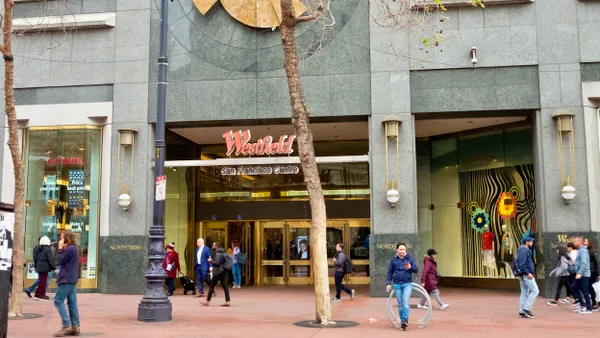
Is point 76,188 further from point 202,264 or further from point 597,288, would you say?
point 597,288

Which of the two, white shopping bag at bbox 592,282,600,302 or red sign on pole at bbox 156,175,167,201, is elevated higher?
red sign on pole at bbox 156,175,167,201

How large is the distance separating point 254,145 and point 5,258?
11552 millimetres

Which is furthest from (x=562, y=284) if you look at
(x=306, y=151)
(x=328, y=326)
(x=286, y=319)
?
(x=306, y=151)

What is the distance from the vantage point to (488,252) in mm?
21734

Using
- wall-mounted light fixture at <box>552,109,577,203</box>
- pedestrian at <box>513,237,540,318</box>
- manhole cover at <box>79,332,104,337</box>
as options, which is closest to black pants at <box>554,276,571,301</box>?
wall-mounted light fixture at <box>552,109,577,203</box>

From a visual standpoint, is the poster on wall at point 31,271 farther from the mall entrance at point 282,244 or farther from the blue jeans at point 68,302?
the blue jeans at point 68,302

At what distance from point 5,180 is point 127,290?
5489mm

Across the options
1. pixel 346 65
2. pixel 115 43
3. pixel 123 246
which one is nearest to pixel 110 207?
pixel 123 246

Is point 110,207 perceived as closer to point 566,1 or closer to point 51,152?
point 51,152

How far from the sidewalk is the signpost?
2470 millimetres

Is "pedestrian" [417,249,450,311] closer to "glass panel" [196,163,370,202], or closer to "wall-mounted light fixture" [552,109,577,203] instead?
"wall-mounted light fixture" [552,109,577,203]

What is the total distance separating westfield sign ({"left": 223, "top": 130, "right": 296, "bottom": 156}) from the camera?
19.0 m

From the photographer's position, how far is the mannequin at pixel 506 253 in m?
21.0

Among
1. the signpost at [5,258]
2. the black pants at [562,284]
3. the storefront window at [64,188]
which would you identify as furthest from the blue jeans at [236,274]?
the signpost at [5,258]
